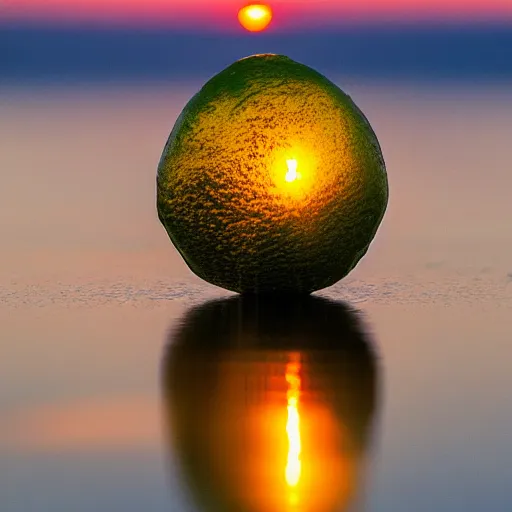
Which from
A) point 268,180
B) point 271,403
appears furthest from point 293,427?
point 268,180

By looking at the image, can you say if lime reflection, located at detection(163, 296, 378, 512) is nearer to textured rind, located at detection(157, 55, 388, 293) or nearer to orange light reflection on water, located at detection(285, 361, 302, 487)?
orange light reflection on water, located at detection(285, 361, 302, 487)

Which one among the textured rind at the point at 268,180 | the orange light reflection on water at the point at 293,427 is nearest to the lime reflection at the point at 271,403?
the orange light reflection on water at the point at 293,427

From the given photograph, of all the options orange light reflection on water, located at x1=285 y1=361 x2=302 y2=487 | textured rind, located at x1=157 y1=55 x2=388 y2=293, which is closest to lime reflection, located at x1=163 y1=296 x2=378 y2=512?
orange light reflection on water, located at x1=285 y1=361 x2=302 y2=487

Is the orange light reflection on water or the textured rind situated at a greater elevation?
the textured rind

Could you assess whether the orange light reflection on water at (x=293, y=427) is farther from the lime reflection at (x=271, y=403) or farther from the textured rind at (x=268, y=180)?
the textured rind at (x=268, y=180)

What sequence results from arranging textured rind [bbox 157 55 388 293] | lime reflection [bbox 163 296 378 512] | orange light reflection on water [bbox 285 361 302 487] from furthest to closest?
textured rind [bbox 157 55 388 293]
orange light reflection on water [bbox 285 361 302 487]
lime reflection [bbox 163 296 378 512]

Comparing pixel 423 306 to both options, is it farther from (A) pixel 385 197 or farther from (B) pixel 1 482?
(B) pixel 1 482
